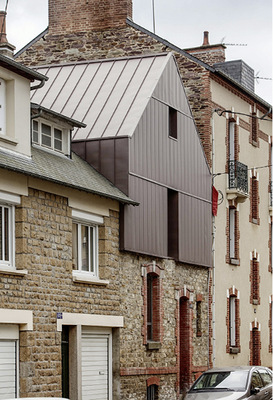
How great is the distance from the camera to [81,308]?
2631cm

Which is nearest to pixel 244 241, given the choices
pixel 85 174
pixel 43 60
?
pixel 43 60

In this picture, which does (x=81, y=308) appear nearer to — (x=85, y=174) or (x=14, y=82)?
(x=85, y=174)

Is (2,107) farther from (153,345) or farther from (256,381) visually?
(153,345)

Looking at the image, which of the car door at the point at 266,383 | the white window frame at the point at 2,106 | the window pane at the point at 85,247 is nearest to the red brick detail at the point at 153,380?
the window pane at the point at 85,247

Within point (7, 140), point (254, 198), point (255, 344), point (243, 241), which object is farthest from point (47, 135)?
point (255, 344)

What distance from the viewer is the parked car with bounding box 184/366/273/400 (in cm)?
2398

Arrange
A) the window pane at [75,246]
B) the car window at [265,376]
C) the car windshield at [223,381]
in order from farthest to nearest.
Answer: the window pane at [75,246]
the car window at [265,376]
the car windshield at [223,381]

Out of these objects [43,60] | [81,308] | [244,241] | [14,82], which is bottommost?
[81,308]

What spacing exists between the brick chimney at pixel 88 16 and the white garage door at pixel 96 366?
1396 cm

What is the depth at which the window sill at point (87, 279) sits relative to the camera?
26.1 m

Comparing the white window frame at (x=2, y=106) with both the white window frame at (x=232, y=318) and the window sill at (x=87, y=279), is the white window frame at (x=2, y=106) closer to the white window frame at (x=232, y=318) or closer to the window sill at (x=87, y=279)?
the window sill at (x=87, y=279)

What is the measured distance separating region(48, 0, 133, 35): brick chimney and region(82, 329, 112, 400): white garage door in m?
14.0

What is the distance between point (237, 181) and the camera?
124ft

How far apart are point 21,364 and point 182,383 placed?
10256 mm
